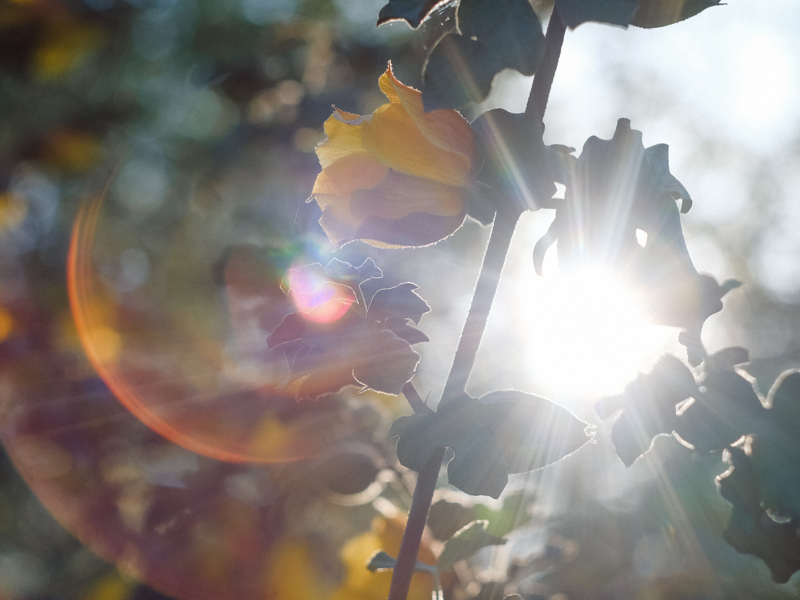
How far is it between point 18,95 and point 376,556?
5.46 feet

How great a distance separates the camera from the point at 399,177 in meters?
0.42

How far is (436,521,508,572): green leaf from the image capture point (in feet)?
1.93

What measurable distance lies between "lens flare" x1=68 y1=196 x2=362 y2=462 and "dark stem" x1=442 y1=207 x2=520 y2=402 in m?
0.10

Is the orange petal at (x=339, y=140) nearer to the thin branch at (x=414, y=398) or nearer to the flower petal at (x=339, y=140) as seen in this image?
the flower petal at (x=339, y=140)

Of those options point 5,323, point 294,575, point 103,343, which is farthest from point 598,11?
point 5,323

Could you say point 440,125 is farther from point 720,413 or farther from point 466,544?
point 466,544

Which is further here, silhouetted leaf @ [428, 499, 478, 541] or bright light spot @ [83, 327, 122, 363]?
bright light spot @ [83, 327, 122, 363]

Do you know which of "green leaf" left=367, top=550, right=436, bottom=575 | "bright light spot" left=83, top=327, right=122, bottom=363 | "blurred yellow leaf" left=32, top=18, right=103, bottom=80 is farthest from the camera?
"blurred yellow leaf" left=32, top=18, right=103, bottom=80

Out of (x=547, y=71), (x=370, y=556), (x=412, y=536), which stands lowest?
(x=370, y=556)

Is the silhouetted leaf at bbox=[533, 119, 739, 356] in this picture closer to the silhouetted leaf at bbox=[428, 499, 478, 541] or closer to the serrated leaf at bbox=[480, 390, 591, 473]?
the serrated leaf at bbox=[480, 390, 591, 473]

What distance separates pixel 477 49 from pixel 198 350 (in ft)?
3.68

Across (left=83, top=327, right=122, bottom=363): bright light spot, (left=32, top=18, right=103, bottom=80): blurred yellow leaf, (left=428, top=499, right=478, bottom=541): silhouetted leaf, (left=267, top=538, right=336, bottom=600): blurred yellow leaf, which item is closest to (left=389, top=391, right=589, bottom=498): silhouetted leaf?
(left=428, top=499, right=478, bottom=541): silhouetted leaf

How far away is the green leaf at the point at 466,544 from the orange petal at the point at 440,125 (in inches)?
16.8

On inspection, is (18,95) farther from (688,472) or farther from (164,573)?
(688,472)
